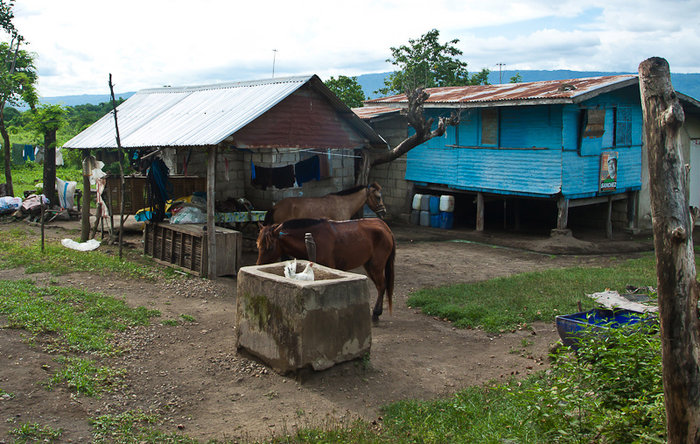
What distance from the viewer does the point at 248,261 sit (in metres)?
12.9

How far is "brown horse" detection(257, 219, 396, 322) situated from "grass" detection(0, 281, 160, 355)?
6.52 feet

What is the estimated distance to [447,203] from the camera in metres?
18.7

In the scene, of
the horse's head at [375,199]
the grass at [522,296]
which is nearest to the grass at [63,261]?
the horse's head at [375,199]

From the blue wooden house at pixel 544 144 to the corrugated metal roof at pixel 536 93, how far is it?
0.03 m

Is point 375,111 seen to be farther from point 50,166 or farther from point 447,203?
point 50,166

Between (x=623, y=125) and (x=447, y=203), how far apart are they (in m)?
5.47

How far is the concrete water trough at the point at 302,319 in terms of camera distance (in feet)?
21.7

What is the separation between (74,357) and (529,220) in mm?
16818

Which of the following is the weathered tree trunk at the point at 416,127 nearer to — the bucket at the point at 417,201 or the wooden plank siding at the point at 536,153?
the wooden plank siding at the point at 536,153

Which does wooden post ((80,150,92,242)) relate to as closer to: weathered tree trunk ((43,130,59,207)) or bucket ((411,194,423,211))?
weathered tree trunk ((43,130,59,207))

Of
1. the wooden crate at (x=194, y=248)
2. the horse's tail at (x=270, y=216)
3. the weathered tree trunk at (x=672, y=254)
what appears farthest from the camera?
the horse's tail at (x=270, y=216)

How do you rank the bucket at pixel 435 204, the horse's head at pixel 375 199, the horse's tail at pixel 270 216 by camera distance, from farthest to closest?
the bucket at pixel 435 204
the horse's head at pixel 375 199
the horse's tail at pixel 270 216

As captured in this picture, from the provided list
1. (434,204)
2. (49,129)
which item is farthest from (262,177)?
(49,129)

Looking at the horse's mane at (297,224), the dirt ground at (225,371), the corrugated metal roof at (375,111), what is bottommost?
the dirt ground at (225,371)
